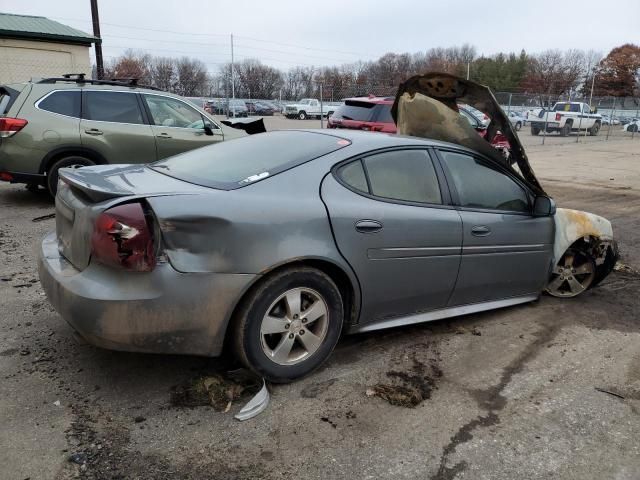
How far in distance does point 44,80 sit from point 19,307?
15.4 feet

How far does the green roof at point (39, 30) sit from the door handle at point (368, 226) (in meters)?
16.7

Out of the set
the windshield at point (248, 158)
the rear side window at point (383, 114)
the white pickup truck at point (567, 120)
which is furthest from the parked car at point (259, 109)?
the windshield at point (248, 158)

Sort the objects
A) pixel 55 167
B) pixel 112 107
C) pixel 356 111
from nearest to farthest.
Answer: pixel 55 167 → pixel 112 107 → pixel 356 111

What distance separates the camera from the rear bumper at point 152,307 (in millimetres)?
2688

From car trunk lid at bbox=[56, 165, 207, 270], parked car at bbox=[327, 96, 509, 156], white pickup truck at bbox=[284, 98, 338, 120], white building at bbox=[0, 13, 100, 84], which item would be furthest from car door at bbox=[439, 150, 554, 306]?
white pickup truck at bbox=[284, 98, 338, 120]

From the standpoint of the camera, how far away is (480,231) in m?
3.78

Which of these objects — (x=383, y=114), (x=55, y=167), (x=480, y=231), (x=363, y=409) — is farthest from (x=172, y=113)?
(x=363, y=409)

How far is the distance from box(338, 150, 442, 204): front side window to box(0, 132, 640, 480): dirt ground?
3.39 feet

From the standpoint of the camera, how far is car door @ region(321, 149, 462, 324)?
10.6 ft

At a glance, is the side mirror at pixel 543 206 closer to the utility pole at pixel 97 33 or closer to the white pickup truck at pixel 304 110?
the utility pole at pixel 97 33

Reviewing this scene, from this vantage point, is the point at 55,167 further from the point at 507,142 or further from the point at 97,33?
the point at 97,33

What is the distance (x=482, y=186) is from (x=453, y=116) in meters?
0.69

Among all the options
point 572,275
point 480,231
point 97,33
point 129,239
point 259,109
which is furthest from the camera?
point 259,109

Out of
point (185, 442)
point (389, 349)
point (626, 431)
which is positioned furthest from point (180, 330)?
point (626, 431)
